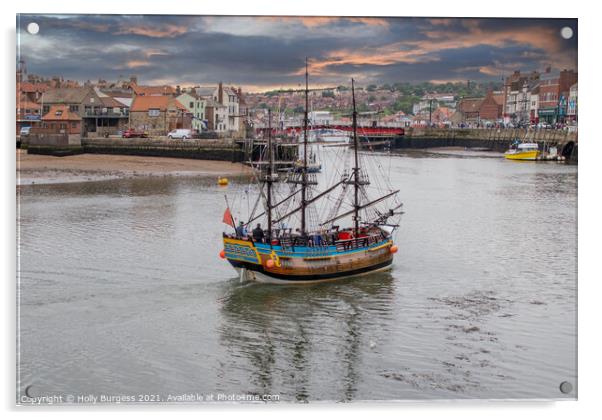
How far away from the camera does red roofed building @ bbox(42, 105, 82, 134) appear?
37.6 meters

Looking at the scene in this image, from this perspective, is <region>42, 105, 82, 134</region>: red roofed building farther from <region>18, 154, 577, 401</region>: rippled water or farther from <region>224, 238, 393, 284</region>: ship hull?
<region>224, 238, 393, 284</region>: ship hull

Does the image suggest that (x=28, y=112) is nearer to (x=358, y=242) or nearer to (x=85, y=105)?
(x=358, y=242)

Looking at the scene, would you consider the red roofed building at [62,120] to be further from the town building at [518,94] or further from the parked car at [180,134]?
the town building at [518,94]

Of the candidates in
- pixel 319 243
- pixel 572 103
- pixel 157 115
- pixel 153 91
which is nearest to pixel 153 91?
pixel 153 91

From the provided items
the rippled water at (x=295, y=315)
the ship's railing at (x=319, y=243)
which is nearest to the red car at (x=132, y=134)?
the rippled water at (x=295, y=315)

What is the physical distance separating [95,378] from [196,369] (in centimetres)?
159

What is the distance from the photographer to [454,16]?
47.5 ft

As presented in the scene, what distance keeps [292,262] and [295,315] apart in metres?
2.40

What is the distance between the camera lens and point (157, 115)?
50.7 metres

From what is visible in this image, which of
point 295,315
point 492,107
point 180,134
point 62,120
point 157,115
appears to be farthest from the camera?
point 157,115

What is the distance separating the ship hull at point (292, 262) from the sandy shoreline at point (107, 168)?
637 inches

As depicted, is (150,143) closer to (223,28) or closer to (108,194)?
(108,194)

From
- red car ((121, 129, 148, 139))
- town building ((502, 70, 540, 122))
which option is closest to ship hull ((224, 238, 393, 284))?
town building ((502, 70, 540, 122))

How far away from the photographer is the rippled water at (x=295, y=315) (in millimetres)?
13586
